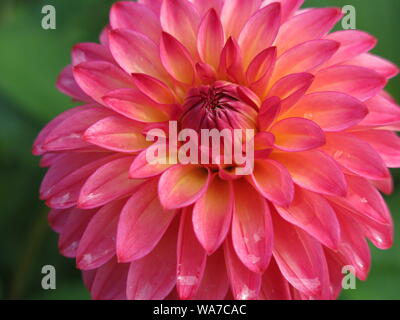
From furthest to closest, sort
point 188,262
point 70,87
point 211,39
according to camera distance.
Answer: point 70,87
point 211,39
point 188,262

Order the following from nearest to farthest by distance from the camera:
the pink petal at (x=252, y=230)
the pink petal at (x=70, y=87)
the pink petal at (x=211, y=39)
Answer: the pink petal at (x=252, y=230), the pink petal at (x=211, y=39), the pink petal at (x=70, y=87)

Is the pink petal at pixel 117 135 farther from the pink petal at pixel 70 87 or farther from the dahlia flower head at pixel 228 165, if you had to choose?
the pink petal at pixel 70 87

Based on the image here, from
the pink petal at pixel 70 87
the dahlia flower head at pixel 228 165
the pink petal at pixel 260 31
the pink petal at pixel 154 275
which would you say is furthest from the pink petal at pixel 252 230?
the pink petal at pixel 70 87

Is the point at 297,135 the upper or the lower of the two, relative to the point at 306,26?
lower

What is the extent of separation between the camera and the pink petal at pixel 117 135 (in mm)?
688

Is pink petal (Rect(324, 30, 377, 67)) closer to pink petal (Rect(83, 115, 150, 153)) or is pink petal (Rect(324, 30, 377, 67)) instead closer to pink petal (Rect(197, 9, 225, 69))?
pink petal (Rect(197, 9, 225, 69))

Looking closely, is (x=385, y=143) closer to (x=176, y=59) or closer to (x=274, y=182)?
(x=274, y=182)

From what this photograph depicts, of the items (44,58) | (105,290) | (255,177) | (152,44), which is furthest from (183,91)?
(44,58)

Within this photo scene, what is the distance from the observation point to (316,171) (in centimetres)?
67

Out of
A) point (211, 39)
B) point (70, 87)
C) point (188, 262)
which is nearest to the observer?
point (188, 262)

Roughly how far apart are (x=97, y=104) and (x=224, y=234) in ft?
1.02

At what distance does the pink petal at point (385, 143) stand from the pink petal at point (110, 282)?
16.4 inches

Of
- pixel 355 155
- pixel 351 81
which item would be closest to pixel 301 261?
pixel 355 155

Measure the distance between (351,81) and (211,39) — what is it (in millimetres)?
223
